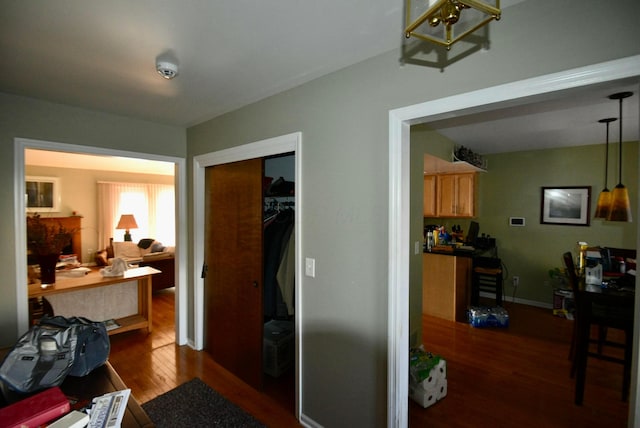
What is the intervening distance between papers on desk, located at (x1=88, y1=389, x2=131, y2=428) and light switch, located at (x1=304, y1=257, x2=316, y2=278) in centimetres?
112

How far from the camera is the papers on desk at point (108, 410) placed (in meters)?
0.91

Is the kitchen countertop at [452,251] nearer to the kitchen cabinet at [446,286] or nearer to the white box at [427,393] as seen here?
the kitchen cabinet at [446,286]

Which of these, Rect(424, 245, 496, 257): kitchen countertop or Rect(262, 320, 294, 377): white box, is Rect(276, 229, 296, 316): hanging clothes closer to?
Rect(262, 320, 294, 377): white box

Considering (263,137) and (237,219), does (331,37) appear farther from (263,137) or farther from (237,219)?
(237,219)

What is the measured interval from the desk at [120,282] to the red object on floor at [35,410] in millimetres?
2251

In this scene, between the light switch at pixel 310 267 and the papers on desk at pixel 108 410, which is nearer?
the papers on desk at pixel 108 410

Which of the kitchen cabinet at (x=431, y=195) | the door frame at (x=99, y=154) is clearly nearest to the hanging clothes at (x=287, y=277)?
the door frame at (x=99, y=154)

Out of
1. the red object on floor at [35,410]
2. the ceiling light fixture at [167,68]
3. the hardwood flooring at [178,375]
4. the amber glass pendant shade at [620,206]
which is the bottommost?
the hardwood flooring at [178,375]

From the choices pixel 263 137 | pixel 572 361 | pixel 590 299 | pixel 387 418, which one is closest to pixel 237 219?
pixel 263 137

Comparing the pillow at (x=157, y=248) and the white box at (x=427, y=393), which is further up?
the pillow at (x=157, y=248)

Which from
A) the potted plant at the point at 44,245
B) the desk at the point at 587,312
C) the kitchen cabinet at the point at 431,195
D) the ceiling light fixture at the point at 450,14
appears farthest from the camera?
the kitchen cabinet at the point at 431,195

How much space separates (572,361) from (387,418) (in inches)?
97.5

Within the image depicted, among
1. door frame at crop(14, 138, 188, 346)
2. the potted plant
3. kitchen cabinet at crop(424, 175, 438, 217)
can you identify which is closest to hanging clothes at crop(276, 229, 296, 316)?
door frame at crop(14, 138, 188, 346)

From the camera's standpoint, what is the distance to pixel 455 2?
69 centimetres
